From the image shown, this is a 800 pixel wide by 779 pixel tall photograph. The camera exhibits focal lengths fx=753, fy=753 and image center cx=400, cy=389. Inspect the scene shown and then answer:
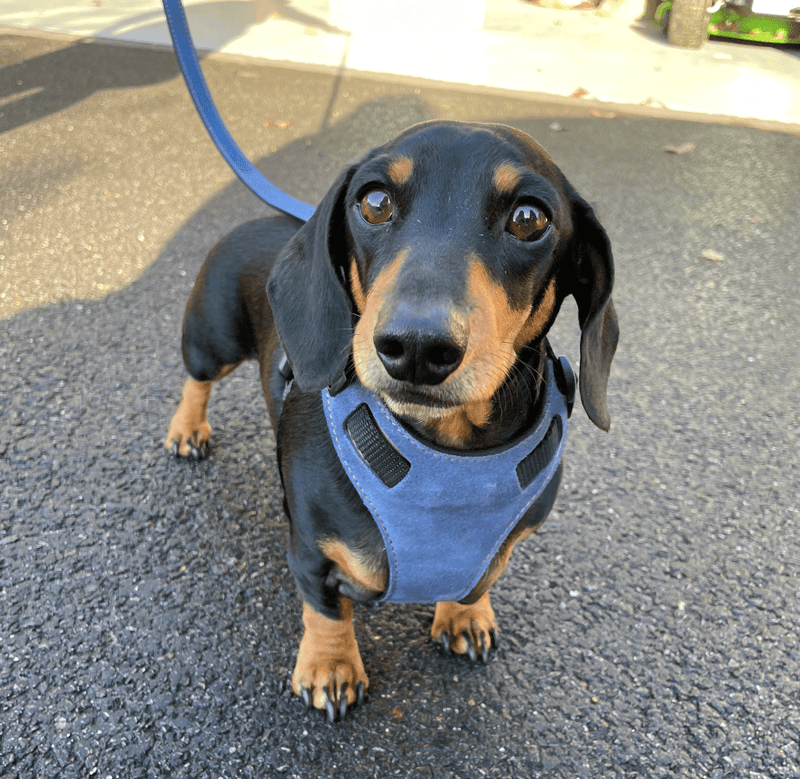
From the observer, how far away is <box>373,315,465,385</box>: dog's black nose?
1.29 m

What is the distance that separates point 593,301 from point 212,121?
151 centimetres

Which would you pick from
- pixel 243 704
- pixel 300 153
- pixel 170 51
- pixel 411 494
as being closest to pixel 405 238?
pixel 411 494

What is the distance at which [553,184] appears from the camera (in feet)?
5.39

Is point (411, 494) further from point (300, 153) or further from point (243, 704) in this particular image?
point (300, 153)

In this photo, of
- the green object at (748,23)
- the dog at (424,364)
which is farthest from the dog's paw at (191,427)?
the green object at (748,23)

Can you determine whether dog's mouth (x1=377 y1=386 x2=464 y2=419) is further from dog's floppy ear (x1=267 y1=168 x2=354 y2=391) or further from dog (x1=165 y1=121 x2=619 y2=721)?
dog's floppy ear (x1=267 y1=168 x2=354 y2=391)

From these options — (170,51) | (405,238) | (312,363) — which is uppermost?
(405,238)

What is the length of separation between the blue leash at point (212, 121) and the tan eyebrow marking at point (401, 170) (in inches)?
32.2

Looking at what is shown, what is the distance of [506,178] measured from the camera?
1.56m

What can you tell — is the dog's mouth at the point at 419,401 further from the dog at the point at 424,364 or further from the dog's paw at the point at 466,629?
the dog's paw at the point at 466,629

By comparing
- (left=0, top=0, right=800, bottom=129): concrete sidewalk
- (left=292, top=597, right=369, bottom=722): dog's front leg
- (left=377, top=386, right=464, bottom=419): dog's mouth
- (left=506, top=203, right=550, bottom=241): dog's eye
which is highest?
(left=506, top=203, right=550, bottom=241): dog's eye

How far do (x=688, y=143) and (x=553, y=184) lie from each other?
5217mm

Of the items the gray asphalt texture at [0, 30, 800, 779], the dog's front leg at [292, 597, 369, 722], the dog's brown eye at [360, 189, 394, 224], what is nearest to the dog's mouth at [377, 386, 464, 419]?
the dog's brown eye at [360, 189, 394, 224]

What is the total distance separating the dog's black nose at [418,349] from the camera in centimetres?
129
